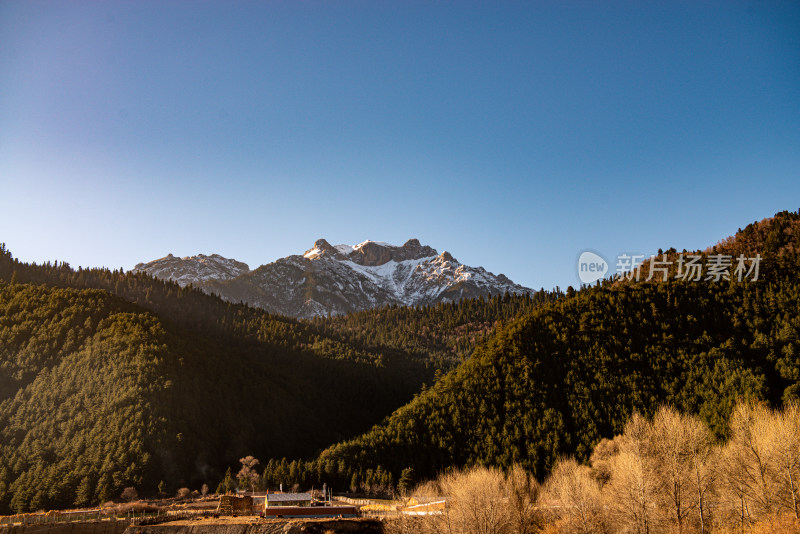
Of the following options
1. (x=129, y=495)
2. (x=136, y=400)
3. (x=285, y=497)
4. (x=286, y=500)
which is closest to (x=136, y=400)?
(x=136, y=400)

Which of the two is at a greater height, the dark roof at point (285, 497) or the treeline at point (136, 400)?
the treeline at point (136, 400)

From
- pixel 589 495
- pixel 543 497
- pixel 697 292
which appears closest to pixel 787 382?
pixel 697 292

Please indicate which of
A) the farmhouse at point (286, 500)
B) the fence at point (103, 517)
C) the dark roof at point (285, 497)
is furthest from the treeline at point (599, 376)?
the dark roof at point (285, 497)

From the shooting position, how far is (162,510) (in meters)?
88.8

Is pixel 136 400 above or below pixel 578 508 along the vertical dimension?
above

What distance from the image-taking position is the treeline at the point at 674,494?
5603 cm

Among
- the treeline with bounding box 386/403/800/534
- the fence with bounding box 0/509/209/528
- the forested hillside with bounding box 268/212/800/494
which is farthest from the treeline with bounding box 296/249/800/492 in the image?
the treeline with bounding box 386/403/800/534

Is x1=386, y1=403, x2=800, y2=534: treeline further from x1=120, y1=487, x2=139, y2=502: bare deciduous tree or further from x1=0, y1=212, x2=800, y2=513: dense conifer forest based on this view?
x1=120, y1=487, x2=139, y2=502: bare deciduous tree

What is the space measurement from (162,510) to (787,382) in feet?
363

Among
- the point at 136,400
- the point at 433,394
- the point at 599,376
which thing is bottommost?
the point at 433,394

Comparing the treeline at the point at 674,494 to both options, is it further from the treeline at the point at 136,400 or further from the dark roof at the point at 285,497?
the treeline at the point at 136,400

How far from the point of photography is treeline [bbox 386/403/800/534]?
184 ft

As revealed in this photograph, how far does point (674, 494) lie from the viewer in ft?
190

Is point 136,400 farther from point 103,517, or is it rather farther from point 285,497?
point 285,497
